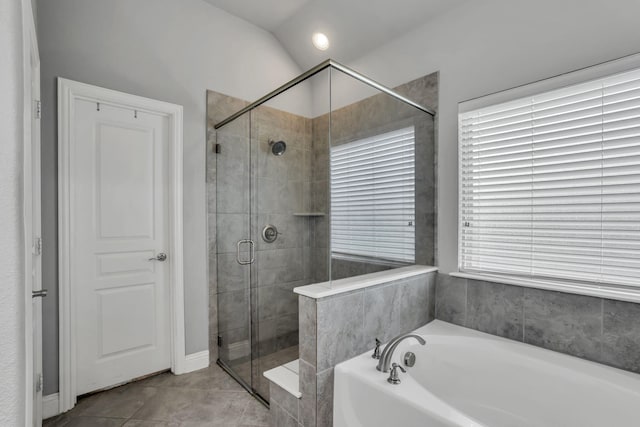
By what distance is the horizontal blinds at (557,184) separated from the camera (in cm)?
156

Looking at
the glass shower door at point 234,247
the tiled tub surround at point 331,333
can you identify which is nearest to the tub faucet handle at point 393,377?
the tiled tub surround at point 331,333

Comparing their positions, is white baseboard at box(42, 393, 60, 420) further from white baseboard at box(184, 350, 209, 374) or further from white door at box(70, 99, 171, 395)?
white baseboard at box(184, 350, 209, 374)

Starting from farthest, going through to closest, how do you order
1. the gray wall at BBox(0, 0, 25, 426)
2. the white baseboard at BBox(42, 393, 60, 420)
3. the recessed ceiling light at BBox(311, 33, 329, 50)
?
the recessed ceiling light at BBox(311, 33, 329, 50)
the white baseboard at BBox(42, 393, 60, 420)
the gray wall at BBox(0, 0, 25, 426)

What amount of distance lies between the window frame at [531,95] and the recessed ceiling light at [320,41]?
1446mm

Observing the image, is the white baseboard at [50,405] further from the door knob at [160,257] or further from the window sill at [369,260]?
the window sill at [369,260]

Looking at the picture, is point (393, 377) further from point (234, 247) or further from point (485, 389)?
point (234, 247)

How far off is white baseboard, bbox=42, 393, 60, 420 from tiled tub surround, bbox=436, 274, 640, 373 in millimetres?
2678

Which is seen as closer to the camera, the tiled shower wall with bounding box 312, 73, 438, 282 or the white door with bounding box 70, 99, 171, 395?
the tiled shower wall with bounding box 312, 73, 438, 282

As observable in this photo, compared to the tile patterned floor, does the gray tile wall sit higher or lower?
higher

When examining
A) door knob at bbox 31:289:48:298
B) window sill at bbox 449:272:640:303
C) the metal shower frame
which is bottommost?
window sill at bbox 449:272:640:303

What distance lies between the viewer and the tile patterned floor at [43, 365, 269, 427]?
1.89m

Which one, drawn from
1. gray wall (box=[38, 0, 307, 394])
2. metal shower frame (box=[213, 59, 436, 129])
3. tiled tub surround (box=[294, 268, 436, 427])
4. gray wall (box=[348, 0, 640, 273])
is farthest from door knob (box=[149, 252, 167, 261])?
gray wall (box=[348, 0, 640, 273])

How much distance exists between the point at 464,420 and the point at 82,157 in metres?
2.69

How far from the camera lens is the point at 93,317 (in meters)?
2.17
